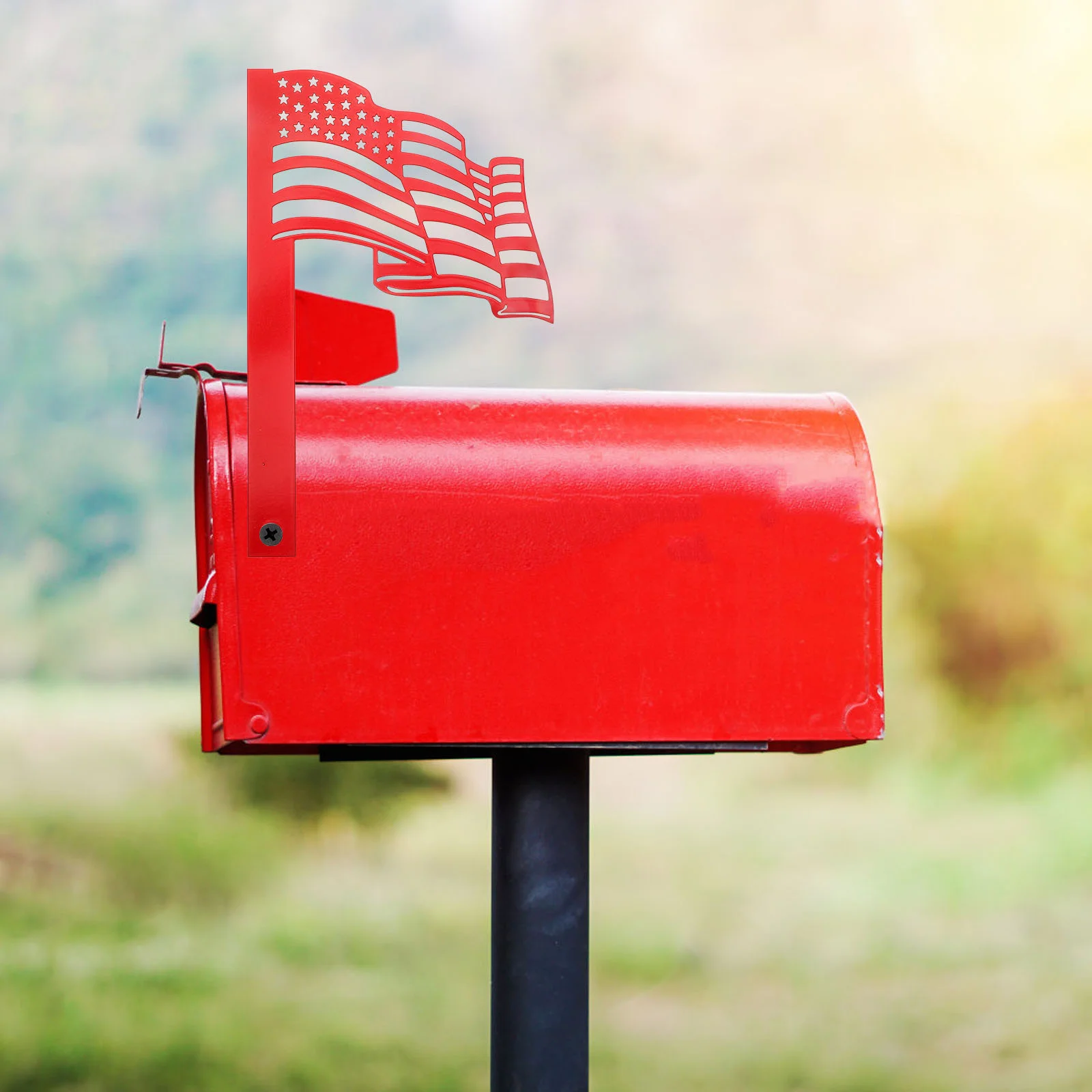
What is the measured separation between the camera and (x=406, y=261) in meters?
1.53

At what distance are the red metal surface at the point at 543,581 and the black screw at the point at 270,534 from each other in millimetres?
21

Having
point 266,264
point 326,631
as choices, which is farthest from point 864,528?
point 266,264

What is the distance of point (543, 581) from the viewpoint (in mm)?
1540

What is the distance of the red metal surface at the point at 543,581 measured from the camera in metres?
1.50

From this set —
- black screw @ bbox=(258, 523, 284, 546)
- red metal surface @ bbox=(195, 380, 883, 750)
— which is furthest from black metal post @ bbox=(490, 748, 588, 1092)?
black screw @ bbox=(258, 523, 284, 546)

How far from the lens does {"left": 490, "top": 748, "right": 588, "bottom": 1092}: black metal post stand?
5.53 feet

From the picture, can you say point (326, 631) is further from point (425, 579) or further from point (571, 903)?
point (571, 903)

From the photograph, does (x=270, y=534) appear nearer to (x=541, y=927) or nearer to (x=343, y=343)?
(x=343, y=343)

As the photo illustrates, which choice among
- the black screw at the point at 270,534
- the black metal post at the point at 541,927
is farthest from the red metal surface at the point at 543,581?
the black metal post at the point at 541,927

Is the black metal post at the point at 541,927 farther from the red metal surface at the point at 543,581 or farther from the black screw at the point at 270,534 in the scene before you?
the black screw at the point at 270,534

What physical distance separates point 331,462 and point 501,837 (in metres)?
0.49

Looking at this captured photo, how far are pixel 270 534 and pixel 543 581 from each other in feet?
0.92

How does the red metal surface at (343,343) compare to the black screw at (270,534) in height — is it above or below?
above

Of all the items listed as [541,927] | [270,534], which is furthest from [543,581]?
[541,927]
